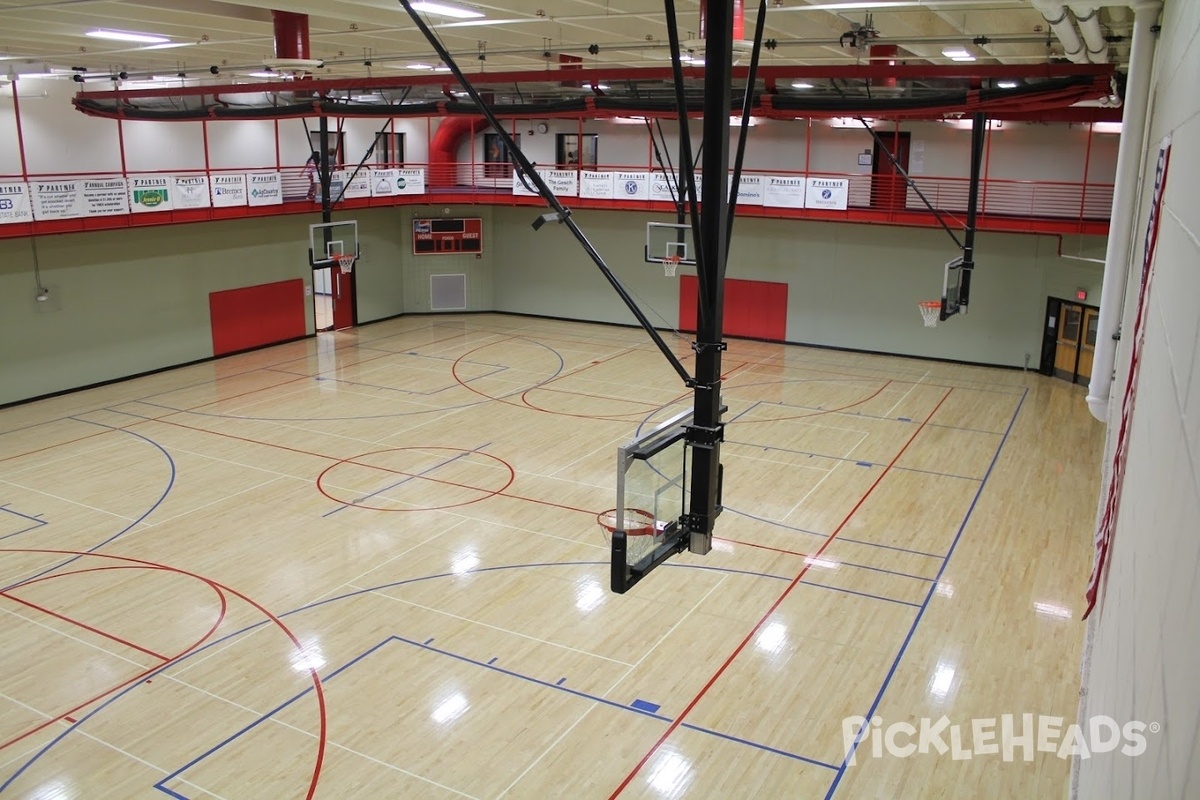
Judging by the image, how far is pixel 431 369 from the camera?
2570cm

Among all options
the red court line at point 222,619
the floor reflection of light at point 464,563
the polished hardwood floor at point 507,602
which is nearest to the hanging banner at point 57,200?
the polished hardwood floor at point 507,602

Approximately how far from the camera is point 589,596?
42.6 ft

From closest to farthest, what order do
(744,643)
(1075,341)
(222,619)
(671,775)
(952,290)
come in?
(671,775), (744,643), (222,619), (952,290), (1075,341)

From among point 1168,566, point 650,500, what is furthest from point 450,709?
point 1168,566

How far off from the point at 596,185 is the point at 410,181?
18.5ft

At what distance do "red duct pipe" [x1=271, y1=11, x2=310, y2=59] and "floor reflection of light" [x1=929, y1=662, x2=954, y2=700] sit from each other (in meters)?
12.0

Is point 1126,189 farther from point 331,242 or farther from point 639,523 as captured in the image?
point 331,242

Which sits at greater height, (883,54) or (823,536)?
(883,54)

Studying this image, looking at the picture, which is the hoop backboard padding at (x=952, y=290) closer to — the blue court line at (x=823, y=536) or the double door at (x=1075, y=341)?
the double door at (x=1075, y=341)

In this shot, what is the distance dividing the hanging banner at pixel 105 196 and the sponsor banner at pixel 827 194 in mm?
16579

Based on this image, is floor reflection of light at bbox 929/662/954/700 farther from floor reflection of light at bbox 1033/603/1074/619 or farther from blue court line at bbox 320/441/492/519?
blue court line at bbox 320/441/492/519

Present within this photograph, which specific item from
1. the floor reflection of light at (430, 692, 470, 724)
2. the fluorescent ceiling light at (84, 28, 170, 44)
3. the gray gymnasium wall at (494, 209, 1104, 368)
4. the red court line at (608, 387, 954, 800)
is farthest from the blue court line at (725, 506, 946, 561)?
the fluorescent ceiling light at (84, 28, 170, 44)

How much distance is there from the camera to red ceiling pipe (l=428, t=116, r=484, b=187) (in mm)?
32219

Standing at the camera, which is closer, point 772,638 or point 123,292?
point 772,638
